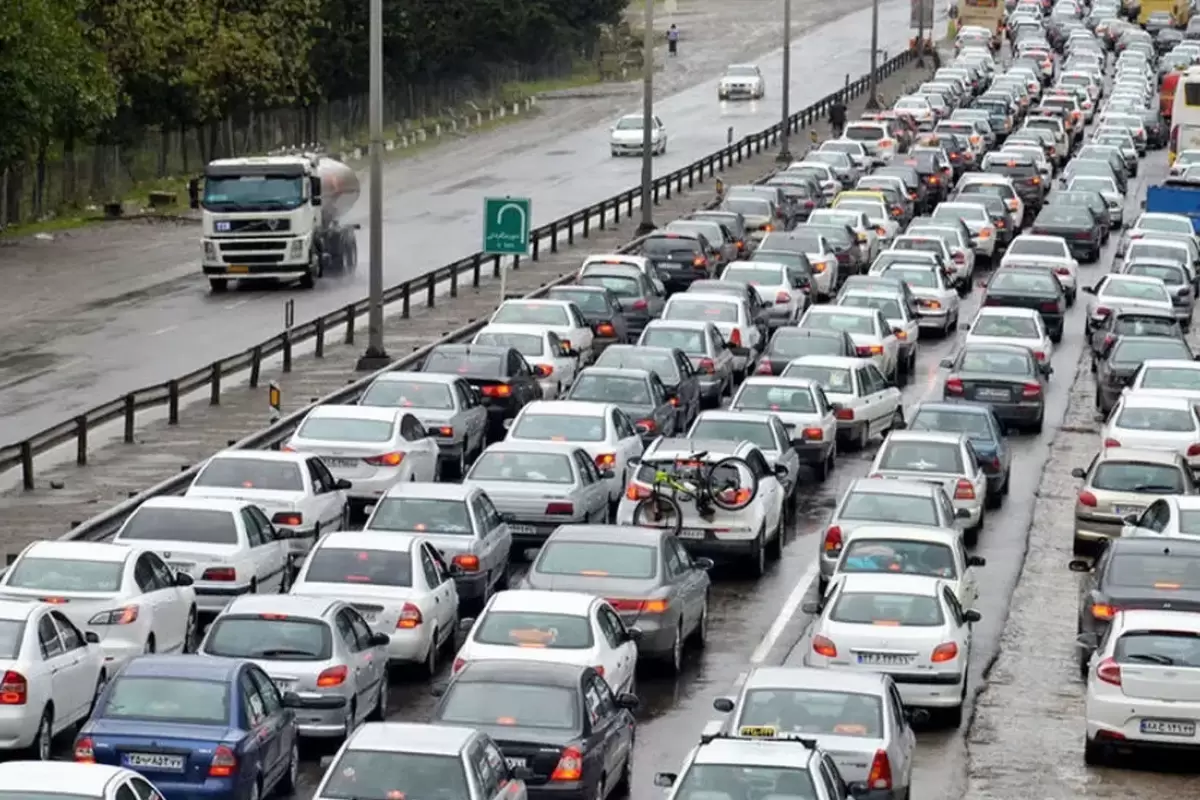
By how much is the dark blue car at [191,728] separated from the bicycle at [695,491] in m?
10.3

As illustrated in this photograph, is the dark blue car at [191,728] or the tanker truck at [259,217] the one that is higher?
the dark blue car at [191,728]

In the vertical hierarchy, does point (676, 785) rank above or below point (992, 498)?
→ above

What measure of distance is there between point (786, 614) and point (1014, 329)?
1698 centimetres

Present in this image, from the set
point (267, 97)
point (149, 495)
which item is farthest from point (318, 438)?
point (267, 97)

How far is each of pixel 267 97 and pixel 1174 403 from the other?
61677 millimetres

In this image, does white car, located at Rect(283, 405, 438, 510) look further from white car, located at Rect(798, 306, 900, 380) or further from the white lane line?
white car, located at Rect(798, 306, 900, 380)

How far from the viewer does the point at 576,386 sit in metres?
38.2

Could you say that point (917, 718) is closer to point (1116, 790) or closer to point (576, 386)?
point (1116, 790)

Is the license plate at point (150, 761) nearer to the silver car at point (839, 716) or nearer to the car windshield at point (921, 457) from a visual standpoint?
the silver car at point (839, 716)

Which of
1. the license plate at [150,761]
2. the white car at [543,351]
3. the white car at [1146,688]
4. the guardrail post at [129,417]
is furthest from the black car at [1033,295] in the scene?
the license plate at [150,761]

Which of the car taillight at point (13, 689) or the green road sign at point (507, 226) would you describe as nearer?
the car taillight at point (13, 689)

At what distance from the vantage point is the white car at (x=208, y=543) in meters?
28.0

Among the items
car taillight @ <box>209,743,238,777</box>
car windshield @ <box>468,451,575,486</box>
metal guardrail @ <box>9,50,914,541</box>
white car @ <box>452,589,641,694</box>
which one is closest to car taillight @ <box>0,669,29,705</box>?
car taillight @ <box>209,743,238,777</box>

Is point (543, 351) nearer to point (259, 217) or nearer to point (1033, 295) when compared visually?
point (1033, 295)
